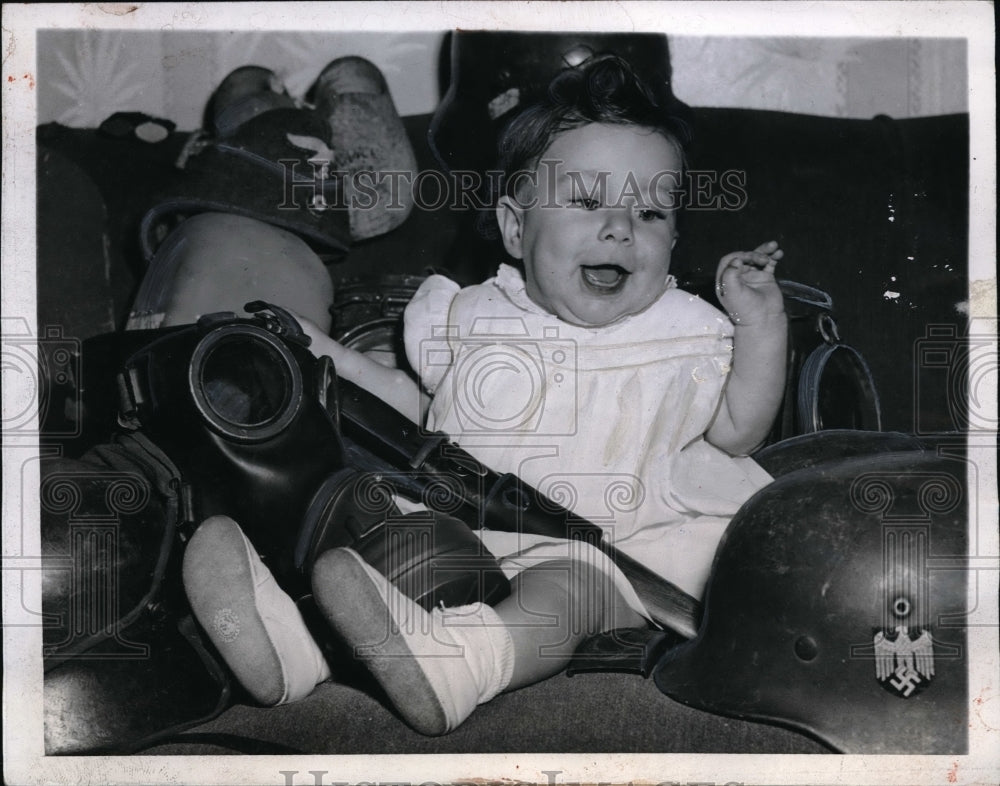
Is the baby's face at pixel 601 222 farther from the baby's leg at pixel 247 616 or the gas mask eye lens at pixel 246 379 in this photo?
the baby's leg at pixel 247 616

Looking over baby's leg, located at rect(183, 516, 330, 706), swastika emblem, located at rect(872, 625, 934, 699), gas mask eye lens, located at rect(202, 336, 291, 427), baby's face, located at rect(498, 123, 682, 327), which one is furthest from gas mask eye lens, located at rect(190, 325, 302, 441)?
swastika emblem, located at rect(872, 625, 934, 699)

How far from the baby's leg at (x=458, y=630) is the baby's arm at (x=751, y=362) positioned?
0.72 feet

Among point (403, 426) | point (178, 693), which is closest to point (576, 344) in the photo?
point (403, 426)

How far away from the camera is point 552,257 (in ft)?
4.26

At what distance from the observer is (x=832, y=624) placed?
3.78ft

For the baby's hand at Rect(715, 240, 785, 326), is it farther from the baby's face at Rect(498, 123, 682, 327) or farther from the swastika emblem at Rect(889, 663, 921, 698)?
the swastika emblem at Rect(889, 663, 921, 698)

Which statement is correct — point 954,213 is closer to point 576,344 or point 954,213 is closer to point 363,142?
point 576,344

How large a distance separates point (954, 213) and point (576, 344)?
47 cm

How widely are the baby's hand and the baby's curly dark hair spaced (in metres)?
0.13

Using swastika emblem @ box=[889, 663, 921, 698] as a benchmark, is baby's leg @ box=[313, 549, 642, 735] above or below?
above

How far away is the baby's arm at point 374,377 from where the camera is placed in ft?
4.32

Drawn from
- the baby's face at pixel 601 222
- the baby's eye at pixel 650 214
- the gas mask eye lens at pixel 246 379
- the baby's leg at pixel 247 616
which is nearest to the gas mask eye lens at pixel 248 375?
the gas mask eye lens at pixel 246 379

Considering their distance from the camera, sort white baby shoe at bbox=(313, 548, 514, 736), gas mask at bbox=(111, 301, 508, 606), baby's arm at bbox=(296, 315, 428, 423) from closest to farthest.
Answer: white baby shoe at bbox=(313, 548, 514, 736) → gas mask at bbox=(111, 301, 508, 606) → baby's arm at bbox=(296, 315, 428, 423)

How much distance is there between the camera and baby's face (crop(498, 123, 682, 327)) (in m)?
1.28
